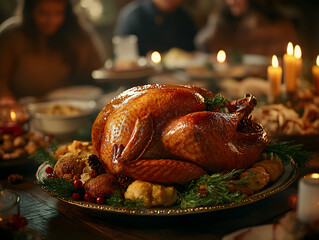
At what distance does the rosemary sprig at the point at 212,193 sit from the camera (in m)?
0.97

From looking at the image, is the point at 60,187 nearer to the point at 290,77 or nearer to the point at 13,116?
the point at 13,116

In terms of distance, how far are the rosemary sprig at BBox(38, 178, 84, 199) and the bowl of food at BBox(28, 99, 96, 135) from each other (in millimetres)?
811

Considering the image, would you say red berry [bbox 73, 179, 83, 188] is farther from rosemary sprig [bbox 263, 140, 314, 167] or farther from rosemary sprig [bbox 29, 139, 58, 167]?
rosemary sprig [bbox 263, 140, 314, 167]

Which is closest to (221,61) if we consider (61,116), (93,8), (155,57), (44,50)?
(155,57)

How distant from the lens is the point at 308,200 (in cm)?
77

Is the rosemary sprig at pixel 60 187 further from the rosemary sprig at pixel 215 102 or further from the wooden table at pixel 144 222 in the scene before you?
the rosemary sprig at pixel 215 102

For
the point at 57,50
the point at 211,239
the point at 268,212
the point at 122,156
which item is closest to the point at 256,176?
the point at 268,212

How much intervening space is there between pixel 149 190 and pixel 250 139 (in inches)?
13.9

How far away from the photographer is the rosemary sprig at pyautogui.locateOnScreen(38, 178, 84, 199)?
1.05 meters

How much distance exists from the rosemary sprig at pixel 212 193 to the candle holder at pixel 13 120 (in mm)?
818

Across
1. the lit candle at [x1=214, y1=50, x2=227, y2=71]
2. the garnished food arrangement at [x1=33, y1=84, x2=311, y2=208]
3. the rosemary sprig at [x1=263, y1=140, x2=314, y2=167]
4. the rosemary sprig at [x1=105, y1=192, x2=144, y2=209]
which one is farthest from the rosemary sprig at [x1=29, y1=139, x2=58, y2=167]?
the lit candle at [x1=214, y1=50, x2=227, y2=71]

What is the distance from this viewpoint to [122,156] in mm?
1031

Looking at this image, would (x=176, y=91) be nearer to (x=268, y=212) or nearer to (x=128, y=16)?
(x=268, y=212)

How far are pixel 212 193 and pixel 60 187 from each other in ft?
1.33
